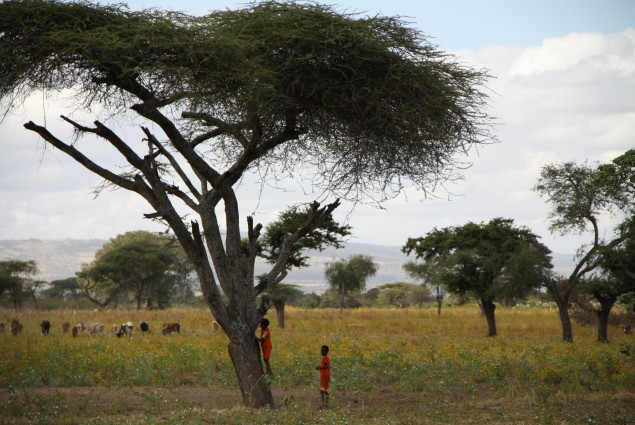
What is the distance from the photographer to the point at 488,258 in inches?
1601

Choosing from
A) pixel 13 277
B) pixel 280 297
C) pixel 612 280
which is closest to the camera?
pixel 612 280

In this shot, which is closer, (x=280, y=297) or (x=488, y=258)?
(x=488, y=258)

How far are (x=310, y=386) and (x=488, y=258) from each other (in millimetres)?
23733

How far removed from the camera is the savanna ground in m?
14.1

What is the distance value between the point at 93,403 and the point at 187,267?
6505cm

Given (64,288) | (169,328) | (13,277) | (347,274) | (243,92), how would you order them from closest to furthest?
1. (243,92)
2. (169,328)
3. (13,277)
4. (347,274)
5. (64,288)

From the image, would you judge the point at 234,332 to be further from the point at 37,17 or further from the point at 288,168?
the point at 37,17

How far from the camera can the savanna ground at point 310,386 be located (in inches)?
554

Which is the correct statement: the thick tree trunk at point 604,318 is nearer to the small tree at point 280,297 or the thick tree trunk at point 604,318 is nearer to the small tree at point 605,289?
the small tree at point 605,289

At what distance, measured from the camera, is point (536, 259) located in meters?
38.0

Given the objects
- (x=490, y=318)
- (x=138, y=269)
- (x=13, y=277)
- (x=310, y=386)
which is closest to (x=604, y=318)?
(x=490, y=318)

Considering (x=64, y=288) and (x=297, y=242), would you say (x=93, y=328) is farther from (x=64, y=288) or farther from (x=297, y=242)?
(x=64, y=288)

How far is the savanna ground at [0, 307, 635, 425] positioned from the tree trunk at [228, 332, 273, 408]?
40cm

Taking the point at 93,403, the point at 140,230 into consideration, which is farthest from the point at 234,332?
the point at 140,230
